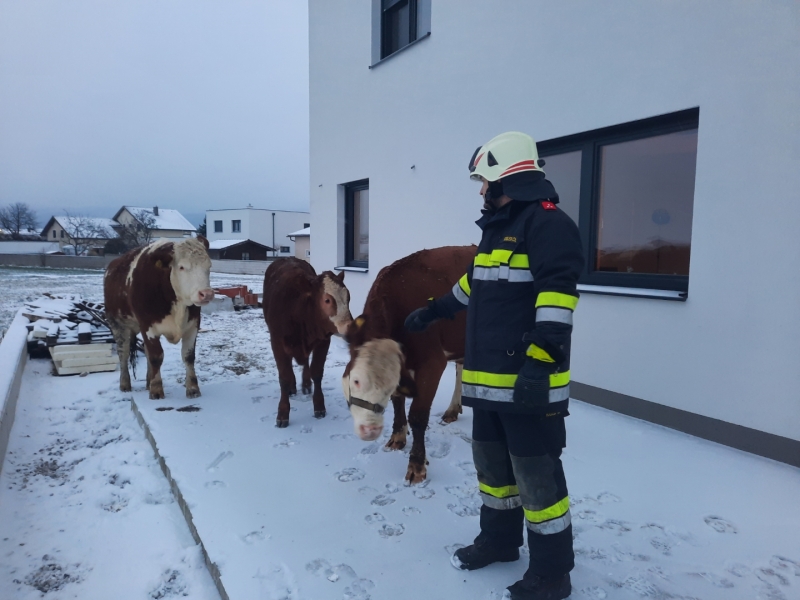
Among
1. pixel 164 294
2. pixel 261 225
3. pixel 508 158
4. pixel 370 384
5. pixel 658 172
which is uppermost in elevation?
Result: pixel 261 225

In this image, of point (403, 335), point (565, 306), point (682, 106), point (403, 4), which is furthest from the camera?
point (403, 4)

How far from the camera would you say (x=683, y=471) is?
325 centimetres

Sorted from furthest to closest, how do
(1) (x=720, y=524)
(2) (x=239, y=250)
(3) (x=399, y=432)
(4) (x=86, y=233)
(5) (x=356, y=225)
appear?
(4) (x=86, y=233)
(2) (x=239, y=250)
(5) (x=356, y=225)
(3) (x=399, y=432)
(1) (x=720, y=524)

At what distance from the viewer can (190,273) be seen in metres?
4.46

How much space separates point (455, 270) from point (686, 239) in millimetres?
2068

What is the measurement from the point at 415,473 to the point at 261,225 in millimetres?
52332

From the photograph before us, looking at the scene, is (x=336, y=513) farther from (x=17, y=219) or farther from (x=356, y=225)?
(x=17, y=219)

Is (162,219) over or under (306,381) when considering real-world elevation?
over

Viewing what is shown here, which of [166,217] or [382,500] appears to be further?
[166,217]

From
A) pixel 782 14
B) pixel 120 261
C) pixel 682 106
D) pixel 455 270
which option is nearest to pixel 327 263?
pixel 120 261

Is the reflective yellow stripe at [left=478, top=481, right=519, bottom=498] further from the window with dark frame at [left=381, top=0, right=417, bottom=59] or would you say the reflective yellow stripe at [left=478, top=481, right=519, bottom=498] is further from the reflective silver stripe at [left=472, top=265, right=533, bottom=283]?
the window with dark frame at [left=381, top=0, right=417, bottom=59]

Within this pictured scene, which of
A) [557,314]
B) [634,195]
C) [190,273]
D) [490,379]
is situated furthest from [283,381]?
[634,195]

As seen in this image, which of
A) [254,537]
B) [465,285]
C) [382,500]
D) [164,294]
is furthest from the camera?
[164,294]

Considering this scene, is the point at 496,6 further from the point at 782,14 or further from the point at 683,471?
the point at 683,471
